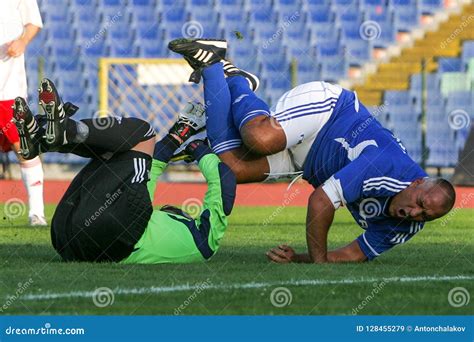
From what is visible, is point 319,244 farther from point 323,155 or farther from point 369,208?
point 323,155

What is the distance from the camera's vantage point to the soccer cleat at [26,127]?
657 cm

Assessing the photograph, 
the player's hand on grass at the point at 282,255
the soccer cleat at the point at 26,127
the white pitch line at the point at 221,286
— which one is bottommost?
the player's hand on grass at the point at 282,255

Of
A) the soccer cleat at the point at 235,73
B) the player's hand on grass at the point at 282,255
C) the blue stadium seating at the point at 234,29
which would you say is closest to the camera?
the player's hand on grass at the point at 282,255

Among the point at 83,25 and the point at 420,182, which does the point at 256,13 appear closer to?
the point at 83,25

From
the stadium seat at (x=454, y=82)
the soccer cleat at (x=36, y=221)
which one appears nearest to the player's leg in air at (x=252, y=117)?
the soccer cleat at (x=36, y=221)

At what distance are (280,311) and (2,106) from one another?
6293mm

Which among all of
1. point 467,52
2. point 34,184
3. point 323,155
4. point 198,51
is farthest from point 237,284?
point 467,52

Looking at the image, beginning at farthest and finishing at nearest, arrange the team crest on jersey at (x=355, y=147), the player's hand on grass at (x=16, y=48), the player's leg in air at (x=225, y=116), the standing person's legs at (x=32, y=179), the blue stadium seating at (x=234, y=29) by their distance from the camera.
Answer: the blue stadium seating at (x=234, y=29)
the player's hand on grass at (x=16, y=48)
the standing person's legs at (x=32, y=179)
the player's leg in air at (x=225, y=116)
the team crest on jersey at (x=355, y=147)

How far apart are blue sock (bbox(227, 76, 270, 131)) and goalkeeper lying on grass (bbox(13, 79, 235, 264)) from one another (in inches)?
14.4

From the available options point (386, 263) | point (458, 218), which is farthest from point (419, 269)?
point (458, 218)

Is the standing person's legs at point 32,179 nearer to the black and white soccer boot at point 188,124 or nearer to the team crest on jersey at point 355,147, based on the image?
the black and white soccer boot at point 188,124

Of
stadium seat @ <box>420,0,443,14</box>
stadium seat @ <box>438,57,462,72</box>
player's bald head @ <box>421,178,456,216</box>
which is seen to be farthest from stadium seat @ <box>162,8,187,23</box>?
player's bald head @ <box>421,178,456,216</box>

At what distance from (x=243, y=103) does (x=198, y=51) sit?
532 millimetres

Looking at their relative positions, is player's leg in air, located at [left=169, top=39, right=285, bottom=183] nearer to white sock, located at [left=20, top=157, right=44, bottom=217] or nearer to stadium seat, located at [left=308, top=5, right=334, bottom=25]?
white sock, located at [left=20, top=157, right=44, bottom=217]
